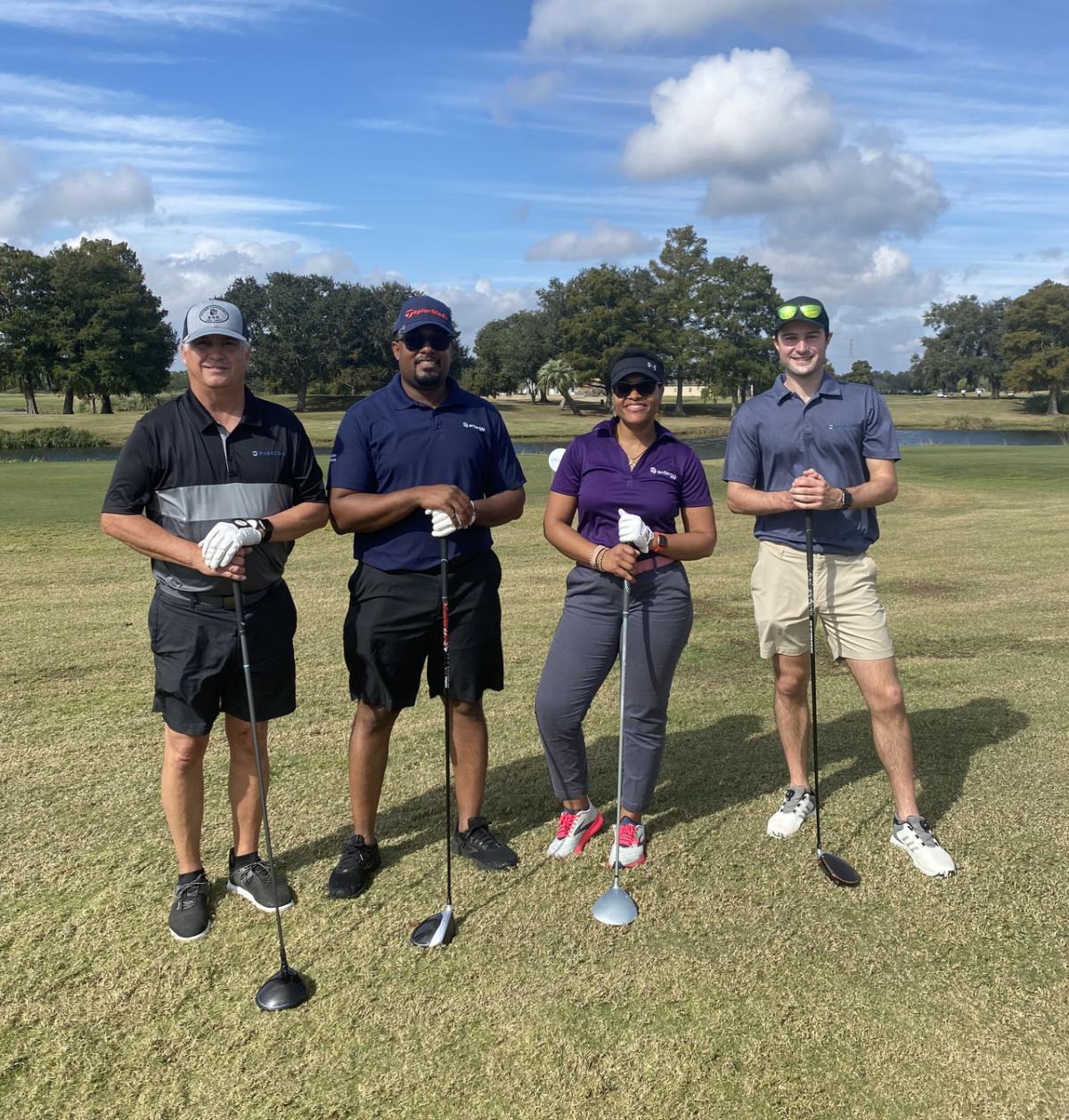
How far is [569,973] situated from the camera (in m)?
3.39

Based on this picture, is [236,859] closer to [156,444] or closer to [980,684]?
[156,444]

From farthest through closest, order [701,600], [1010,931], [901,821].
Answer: [701,600]
[901,821]
[1010,931]

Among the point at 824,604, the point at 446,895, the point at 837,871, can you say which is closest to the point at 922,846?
the point at 837,871

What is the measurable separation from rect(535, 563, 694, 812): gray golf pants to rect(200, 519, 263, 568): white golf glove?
152 centimetres

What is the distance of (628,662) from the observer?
4215 mm

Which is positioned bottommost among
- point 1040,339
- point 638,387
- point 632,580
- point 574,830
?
point 574,830

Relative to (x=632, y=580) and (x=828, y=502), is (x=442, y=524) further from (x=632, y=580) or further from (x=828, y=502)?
(x=828, y=502)

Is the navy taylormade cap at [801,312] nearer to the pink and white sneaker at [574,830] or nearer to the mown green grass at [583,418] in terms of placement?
the pink and white sneaker at [574,830]

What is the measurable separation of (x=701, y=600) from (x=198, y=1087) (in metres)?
7.62

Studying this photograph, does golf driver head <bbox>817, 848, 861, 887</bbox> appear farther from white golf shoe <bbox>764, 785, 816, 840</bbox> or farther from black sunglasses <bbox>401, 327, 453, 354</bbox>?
black sunglasses <bbox>401, 327, 453, 354</bbox>

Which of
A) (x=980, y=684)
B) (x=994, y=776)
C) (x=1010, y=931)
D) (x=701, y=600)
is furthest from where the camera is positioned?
(x=701, y=600)

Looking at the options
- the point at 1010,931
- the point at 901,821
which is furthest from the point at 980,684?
the point at 1010,931

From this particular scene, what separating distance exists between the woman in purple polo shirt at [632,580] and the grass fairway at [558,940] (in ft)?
1.55

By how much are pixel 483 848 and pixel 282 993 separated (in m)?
1.23
